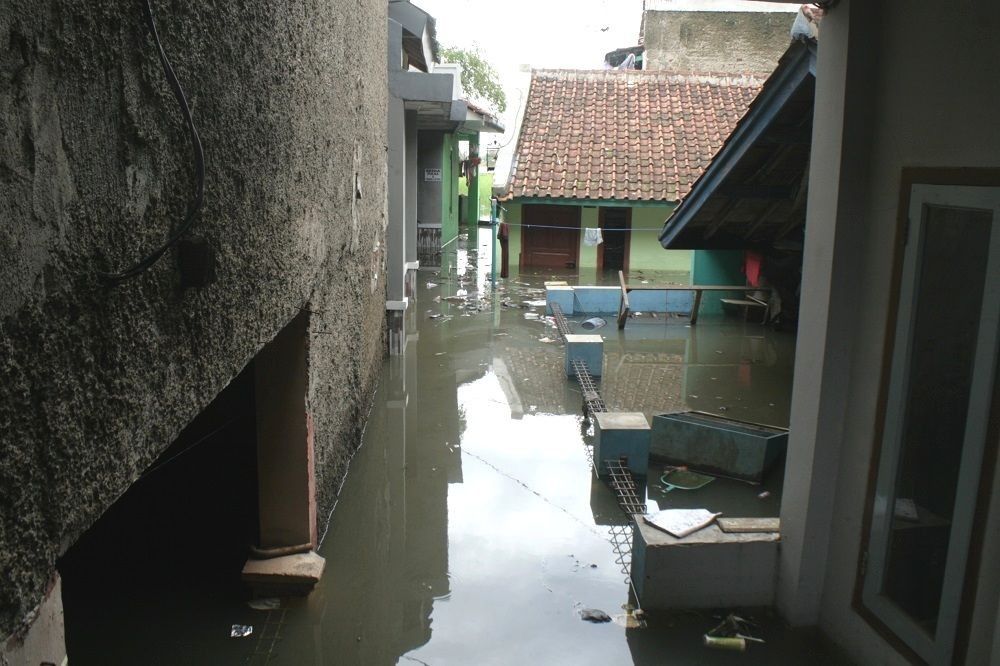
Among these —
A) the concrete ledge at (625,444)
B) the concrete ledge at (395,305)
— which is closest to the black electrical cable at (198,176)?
the concrete ledge at (625,444)

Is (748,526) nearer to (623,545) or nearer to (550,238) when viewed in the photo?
(623,545)

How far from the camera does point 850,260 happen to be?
4547 mm

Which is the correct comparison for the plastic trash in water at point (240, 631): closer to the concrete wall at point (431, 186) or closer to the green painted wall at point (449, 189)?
the concrete wall at point (431, 186)

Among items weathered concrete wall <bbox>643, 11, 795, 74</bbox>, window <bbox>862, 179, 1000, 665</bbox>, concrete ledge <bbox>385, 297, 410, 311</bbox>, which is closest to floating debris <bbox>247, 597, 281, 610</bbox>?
window <bbox>862, 179, 1000, 665</bbox>

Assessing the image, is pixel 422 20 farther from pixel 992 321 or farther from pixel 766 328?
pixel 992 321

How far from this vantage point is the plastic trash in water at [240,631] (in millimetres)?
4816

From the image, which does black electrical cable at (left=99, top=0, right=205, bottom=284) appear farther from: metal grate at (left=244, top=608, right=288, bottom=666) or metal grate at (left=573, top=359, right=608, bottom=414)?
metal grate at (left=573, top=359, right=608, bottom=414)

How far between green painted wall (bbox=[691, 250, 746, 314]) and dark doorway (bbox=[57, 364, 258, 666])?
10.1 metres

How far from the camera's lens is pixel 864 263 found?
454cm

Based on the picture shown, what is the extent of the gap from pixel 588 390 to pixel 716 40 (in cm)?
1842

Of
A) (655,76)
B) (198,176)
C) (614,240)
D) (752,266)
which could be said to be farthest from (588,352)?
(655,76)

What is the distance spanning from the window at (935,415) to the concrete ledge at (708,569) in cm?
76

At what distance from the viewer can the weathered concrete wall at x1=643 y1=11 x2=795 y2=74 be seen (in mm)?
24375

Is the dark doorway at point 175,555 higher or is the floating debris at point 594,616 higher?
the dark doorway at point 175,555
